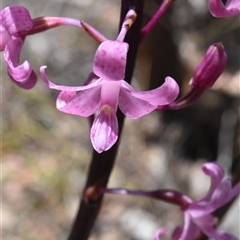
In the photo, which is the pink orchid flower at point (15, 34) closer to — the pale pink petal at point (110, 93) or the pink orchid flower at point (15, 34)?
the pink orchid flower at point (15, 34)

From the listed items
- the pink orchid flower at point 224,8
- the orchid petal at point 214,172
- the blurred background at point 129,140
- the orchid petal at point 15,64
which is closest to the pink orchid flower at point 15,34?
the orchid petal at point 15,64

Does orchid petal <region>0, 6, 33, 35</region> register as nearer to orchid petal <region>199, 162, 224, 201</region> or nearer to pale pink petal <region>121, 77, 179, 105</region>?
pale pink petal <region>121, 77, 179, 105</region>

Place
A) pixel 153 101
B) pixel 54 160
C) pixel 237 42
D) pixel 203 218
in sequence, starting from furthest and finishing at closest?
pixel 237 42, pixel 54 160, pixel 203 218, pixel 153 101

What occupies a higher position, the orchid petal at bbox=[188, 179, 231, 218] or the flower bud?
the flower bud

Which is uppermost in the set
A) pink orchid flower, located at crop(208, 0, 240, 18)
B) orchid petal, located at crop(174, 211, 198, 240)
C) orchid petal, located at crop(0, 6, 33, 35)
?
pink orchid flower, located at crop(208, 0, 240, 18)

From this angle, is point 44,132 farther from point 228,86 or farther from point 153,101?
point 153,101

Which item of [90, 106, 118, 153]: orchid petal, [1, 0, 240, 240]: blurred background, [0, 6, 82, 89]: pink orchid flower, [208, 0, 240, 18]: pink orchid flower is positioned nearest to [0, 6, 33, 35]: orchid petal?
[0, 6, 82, 89]: pink orchid flower

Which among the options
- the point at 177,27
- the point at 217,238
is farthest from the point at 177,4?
the point at 217,238
